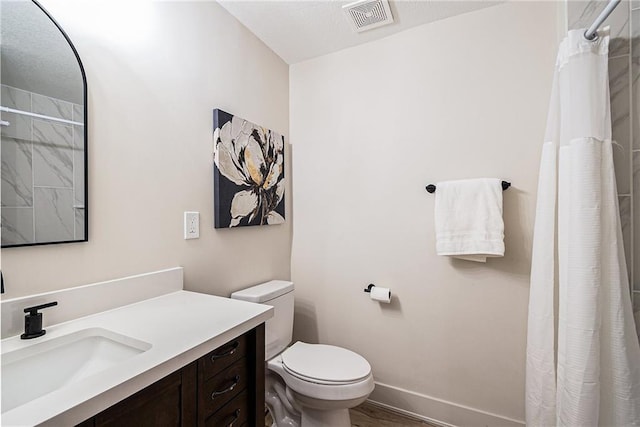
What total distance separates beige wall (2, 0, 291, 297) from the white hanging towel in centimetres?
114

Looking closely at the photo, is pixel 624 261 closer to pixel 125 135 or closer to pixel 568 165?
pixel 568 165

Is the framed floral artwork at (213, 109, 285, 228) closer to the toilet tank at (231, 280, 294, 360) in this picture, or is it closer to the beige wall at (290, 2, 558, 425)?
the beige wall at (290, 2, 558, 425)

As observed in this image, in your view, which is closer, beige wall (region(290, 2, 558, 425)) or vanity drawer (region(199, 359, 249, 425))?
vanity drawer (region(199, 359, 249, 425))

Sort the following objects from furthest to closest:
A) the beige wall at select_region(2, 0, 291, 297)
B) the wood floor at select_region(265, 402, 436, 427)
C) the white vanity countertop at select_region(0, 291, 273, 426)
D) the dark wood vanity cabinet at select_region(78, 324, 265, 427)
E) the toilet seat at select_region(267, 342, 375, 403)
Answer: the wood floor at select_region(265, 402, 436, 427) < the toilet seat at select_region(267, 342, 375, 403) < the beige wall at select_region(2, 0, 291, 297) < the dark wood vanity cabinet at select_region(78, 324, 265, 427) < the white vanity countertop at select_region(0, 291, 273, 426)

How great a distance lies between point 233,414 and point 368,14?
2.02 metres

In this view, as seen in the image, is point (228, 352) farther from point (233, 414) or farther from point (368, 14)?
point (368, 14)

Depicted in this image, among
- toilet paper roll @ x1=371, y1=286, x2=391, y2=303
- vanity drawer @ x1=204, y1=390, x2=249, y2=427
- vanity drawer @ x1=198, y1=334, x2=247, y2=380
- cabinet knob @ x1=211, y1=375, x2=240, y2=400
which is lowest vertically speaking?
vanity drawer @ x1=204, y1=390, x2=249, y2=427

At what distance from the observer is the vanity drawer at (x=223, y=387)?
89cm

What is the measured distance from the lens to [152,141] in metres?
1.27

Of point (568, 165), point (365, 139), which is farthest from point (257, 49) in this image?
point (568, 165)

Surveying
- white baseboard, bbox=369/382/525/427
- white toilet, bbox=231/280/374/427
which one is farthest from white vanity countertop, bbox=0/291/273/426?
white baseboard, bbox=369/382/525/427

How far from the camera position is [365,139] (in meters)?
1.98

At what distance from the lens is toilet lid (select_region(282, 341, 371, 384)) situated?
142 centimetres

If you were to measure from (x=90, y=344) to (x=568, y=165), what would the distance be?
1.81m
